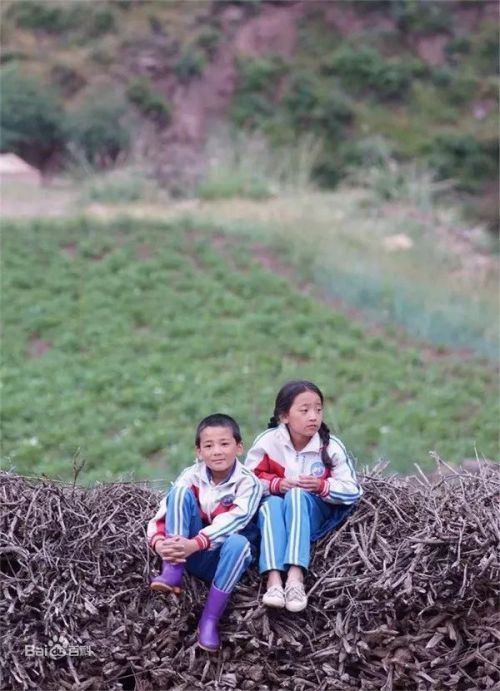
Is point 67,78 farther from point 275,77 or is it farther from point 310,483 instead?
point 310,483

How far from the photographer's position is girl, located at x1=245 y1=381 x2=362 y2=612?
3143 mm

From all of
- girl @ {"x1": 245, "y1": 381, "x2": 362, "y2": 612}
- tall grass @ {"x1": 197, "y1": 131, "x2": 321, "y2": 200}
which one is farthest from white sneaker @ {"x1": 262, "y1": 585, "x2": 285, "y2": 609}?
tall grass @ {"x1": 197, "y1": 131, "x2": 321, "y2": 200}

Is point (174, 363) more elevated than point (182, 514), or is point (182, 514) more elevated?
point (182, 514)

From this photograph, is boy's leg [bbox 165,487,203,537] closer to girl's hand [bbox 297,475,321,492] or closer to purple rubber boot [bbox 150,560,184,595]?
purple rubber boot [bbox 150,560,184,595]

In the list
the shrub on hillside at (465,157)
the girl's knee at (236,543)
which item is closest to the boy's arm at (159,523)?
the girl's knee at (236,543)

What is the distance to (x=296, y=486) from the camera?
3.35 metres

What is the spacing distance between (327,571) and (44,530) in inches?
36.2

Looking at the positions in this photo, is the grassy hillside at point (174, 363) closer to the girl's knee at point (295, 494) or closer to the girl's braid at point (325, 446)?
the girl's braid at point (325, 446)

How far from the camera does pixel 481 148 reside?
21.0 m

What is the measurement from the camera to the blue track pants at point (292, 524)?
10.4 feet

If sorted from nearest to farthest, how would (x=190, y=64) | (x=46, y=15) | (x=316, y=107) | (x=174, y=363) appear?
(x=174, y=363) → (x=46, y=15) → (x=190, y=64) → (x=316, y=107)

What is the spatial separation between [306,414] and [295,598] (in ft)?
2.12

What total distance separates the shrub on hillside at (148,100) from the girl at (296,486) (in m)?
17.1

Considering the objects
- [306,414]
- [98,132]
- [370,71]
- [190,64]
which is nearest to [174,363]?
[306,414]
